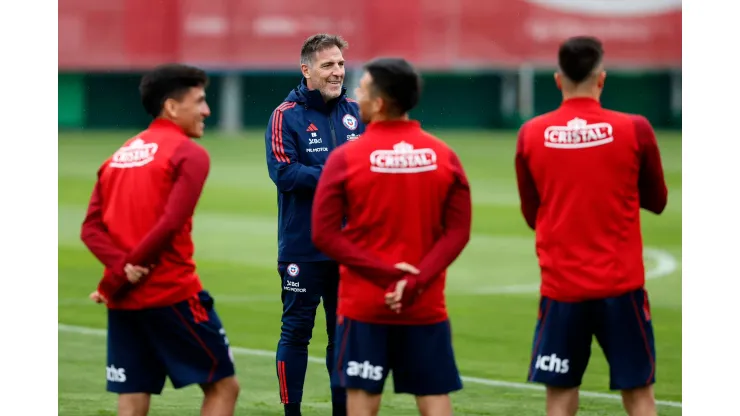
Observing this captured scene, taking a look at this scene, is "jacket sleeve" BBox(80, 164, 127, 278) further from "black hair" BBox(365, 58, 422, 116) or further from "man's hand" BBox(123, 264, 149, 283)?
"black hair" BBox(365, 58, 422, 116)

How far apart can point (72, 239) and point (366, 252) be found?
43.2 ft

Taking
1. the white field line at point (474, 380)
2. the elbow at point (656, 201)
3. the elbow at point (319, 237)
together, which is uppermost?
the elbow at point (656, 201)

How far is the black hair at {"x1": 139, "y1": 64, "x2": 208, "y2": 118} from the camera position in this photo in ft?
19.6

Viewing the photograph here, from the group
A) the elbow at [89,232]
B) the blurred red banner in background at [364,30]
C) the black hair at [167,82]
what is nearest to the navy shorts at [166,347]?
the elbow at [89,232]

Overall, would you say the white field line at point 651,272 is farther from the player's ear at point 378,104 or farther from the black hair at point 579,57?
the player's ear at point 378,104

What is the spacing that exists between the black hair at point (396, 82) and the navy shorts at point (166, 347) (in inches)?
50.0

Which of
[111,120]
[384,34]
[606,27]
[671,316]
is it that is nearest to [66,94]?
[111,120]

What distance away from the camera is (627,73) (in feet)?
182

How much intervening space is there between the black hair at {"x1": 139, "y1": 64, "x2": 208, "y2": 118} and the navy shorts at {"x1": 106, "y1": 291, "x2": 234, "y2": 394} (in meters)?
0.92

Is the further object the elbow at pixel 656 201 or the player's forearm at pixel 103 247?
the elbow at pixel 656 201

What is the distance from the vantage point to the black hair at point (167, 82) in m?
5.98

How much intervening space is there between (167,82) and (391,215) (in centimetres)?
124

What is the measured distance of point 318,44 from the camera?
7.41m

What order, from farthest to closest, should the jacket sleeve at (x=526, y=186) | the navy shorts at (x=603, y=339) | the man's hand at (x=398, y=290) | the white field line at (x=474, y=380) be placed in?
the white field line at (x=474, y=380) < the jacket sleeve at (x=526, y=186) < the navy shorts at (x=603, y=339) < the man's hand at (x=398, y=290)
